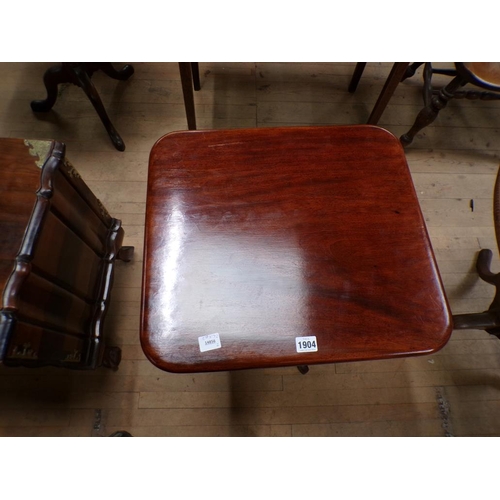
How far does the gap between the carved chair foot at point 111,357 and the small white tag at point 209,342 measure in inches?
25.5

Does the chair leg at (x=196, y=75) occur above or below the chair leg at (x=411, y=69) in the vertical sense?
below

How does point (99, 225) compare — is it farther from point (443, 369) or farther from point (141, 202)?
point (443, 369)

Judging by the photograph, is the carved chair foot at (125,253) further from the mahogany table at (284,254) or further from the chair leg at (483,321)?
the chair leg at (483,321)

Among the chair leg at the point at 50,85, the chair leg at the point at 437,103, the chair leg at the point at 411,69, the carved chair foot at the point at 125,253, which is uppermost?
the chair leg at the point at 411,69

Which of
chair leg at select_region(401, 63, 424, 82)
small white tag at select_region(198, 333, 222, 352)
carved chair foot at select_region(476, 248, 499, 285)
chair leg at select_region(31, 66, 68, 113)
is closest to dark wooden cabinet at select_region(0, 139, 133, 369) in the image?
small white tag at select_region(198, 333, 222, 352)

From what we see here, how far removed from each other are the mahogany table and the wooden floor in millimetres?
610

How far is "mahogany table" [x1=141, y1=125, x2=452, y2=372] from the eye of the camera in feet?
2.68

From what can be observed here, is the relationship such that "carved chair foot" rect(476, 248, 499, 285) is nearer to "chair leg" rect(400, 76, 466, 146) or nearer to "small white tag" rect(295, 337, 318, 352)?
"chair leg" rect(400, 76, 466, 146)

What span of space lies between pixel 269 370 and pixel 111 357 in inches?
23.5

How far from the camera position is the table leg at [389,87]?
4.55 ft

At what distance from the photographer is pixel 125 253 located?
1.46 m

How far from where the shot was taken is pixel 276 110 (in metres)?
1.81

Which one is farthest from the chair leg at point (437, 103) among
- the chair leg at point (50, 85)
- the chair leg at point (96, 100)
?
the chair leg at point (50, 85)

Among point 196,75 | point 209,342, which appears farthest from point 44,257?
point 196,75
